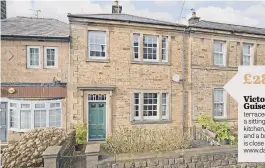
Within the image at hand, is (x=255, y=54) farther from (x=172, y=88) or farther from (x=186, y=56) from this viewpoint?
(x=172, y=88)

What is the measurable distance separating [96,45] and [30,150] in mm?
7273

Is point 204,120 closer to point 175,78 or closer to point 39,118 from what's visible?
point 175,78

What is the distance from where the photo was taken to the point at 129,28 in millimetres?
12211

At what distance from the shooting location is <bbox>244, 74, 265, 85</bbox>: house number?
360 centimetres

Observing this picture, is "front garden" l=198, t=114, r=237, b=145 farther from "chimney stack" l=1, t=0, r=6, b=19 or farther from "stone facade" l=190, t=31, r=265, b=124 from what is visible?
"chimney stack" l=1, t=0, r=6, b=19

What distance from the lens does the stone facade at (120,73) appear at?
11.5 m

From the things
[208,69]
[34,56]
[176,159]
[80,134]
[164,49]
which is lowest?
[80,134]

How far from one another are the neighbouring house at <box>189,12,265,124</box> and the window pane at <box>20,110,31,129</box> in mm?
9907

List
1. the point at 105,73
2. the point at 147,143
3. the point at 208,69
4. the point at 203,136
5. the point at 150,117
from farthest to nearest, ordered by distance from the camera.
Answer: the point at 208,69 → the point at 150,117 → the point at 105,73 → the point at 203,136 → the point at 147,143

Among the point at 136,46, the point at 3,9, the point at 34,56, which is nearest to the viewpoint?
the point at 34,56

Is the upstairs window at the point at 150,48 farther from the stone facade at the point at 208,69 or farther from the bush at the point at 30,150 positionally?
the bush at the point at 30,150

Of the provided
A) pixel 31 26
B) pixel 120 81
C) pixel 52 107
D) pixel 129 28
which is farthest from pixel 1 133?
pixel 129 28

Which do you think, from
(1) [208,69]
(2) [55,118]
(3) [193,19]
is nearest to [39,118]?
(2) [55,118]

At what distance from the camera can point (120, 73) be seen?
12.1 m
